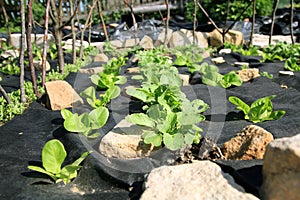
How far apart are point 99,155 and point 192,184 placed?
609 millimetres

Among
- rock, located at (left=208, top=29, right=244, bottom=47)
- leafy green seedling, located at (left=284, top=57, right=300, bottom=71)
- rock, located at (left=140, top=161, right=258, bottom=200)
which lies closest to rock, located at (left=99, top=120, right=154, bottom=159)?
rock, located at (left=140, top=161, right=258, bottom=200)

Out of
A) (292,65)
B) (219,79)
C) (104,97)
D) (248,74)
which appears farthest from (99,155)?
(292,65)

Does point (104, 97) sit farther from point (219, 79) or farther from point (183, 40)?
point (183, 40)

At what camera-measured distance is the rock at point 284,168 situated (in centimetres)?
106

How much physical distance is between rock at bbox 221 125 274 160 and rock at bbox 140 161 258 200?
0.30 metres

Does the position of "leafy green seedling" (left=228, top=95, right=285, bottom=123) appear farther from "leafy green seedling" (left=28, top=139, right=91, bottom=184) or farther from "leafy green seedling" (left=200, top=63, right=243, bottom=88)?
"leafy green seedling" (left=28, top=139, right=91, bottom=184)

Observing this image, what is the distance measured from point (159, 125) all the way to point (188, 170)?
40cm

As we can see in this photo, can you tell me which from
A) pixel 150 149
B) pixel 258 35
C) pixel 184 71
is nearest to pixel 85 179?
pixel 150 149

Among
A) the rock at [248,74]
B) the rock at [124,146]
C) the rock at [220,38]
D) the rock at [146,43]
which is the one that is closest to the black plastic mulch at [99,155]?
the rock at [124,146]

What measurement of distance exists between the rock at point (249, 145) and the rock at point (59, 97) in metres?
1.37

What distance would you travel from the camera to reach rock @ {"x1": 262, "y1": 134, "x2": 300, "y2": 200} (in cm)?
106

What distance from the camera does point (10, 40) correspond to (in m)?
6.48

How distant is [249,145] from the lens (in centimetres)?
158

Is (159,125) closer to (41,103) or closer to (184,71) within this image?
(41,103)
